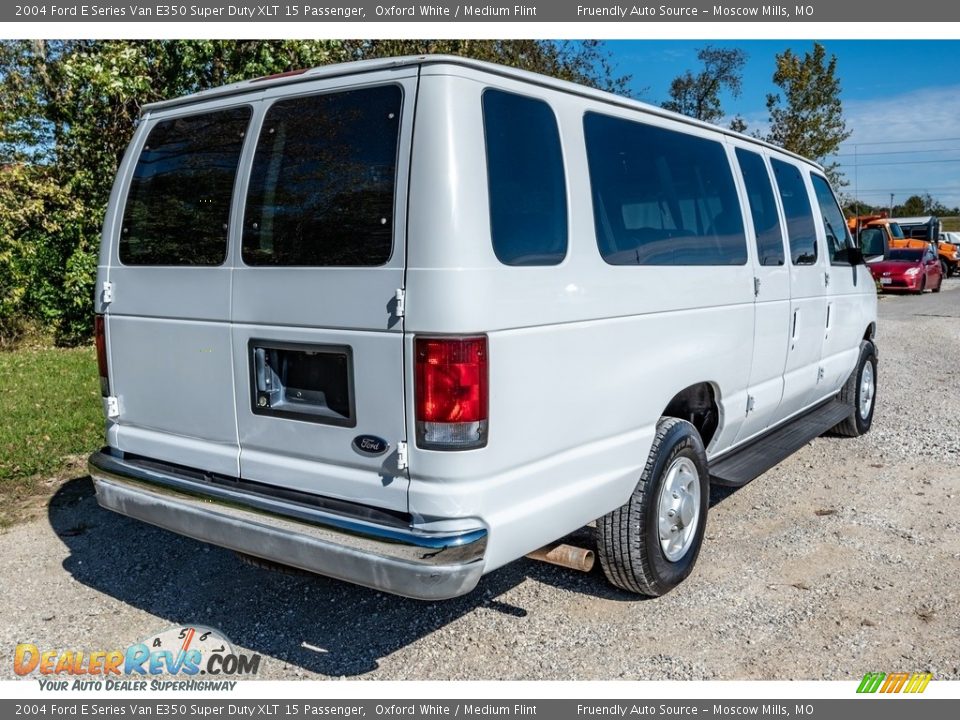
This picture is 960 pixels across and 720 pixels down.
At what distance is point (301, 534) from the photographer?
3193 millimetres

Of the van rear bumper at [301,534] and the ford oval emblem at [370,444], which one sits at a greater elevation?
the ford oval emblem at [370,444]

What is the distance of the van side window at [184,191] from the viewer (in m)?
3.63

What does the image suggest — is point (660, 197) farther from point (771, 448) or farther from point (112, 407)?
point (112, 407)

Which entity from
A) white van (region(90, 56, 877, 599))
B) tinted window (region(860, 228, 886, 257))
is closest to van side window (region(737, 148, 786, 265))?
white van (region(90, 56, 877, 599))

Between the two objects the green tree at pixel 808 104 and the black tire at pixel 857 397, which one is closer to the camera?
the black tire at pixel 857 397

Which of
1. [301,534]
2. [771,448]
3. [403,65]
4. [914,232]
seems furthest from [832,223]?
[914,232]

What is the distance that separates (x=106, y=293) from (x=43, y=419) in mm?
3949

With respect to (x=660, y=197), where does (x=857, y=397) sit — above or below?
below

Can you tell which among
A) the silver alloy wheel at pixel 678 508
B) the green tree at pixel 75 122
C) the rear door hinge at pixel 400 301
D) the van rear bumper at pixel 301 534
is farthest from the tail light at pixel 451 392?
the green tree at pixel 75 122

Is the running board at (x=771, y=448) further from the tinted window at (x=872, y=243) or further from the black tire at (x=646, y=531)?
the tinted window at (x=872, y=243)

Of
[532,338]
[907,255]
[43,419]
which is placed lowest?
[43,419]

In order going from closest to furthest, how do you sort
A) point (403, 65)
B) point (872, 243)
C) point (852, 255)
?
point (403, 65) → point (852, 255) → point (872, 243)

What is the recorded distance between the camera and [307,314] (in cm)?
327

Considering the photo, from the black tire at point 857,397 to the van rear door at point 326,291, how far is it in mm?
5041
